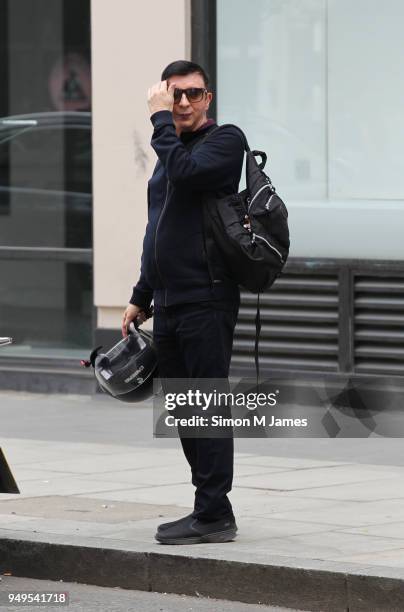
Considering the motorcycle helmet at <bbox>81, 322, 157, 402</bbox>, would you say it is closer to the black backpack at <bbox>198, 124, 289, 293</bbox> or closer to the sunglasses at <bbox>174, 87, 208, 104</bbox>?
the black backpack at <bbox>198, 124, 289, 293</bbox>

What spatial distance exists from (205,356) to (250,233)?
0.56 m

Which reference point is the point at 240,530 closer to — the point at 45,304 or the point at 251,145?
the point at 251,145

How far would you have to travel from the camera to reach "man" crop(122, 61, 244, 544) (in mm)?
6832

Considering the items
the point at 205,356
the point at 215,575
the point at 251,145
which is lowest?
the point at 215,575

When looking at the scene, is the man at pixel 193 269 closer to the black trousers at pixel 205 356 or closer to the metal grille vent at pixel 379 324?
the black trousers at pixel 205 356

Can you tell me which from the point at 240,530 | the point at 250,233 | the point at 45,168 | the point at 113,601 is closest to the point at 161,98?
the point at 250,233

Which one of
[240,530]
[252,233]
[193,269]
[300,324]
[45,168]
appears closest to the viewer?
[252,233]

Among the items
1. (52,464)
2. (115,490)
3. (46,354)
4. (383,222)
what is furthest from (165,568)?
(46,354)

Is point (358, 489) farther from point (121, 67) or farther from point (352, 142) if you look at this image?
point (121, 67)

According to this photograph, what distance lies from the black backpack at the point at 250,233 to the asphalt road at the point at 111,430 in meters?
2.80

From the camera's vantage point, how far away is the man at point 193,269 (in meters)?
6.83

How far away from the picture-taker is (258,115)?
1169 centimetres

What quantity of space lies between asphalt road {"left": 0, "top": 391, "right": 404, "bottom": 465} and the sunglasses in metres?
3.11

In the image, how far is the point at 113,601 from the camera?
6645 millimetres
